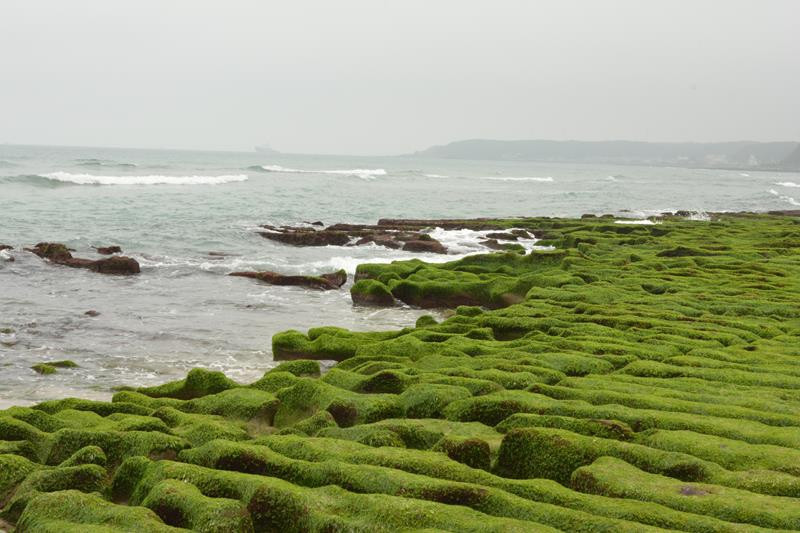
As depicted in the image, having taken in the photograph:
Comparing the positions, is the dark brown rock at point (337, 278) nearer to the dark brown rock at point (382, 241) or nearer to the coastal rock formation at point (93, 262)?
the coastal rock formation at point (93, 262)

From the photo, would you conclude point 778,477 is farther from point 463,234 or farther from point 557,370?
point 463,234

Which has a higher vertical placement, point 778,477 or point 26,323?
point 778,477

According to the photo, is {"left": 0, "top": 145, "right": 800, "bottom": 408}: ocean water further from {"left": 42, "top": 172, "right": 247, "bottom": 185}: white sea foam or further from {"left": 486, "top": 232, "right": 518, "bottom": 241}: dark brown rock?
{"left": 42, "top": 172, "right": 247, "bottom": 185}: white sea foam

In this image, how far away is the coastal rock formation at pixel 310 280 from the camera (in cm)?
2711

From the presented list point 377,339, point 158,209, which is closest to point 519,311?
point 377,339

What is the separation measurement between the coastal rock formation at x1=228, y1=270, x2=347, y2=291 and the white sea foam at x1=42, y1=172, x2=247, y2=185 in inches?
2582

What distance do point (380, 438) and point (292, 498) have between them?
2235mm

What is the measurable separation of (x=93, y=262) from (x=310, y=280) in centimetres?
994

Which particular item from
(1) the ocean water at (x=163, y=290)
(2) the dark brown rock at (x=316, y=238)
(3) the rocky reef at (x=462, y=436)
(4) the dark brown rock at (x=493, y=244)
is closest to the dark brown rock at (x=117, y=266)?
(1) the ocean water at (x=163, y=290)

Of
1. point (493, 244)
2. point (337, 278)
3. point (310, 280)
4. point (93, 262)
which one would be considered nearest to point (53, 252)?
point (93, 262)

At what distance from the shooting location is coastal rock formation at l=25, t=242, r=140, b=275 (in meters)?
29.3

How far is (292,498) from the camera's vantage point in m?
7.39

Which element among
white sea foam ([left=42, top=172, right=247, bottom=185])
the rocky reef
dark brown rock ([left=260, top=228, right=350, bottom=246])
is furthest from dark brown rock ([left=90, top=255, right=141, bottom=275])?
white sea foam ([left=42, top=172, right=247, bottom=185])

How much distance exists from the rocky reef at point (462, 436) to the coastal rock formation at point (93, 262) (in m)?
14.9
